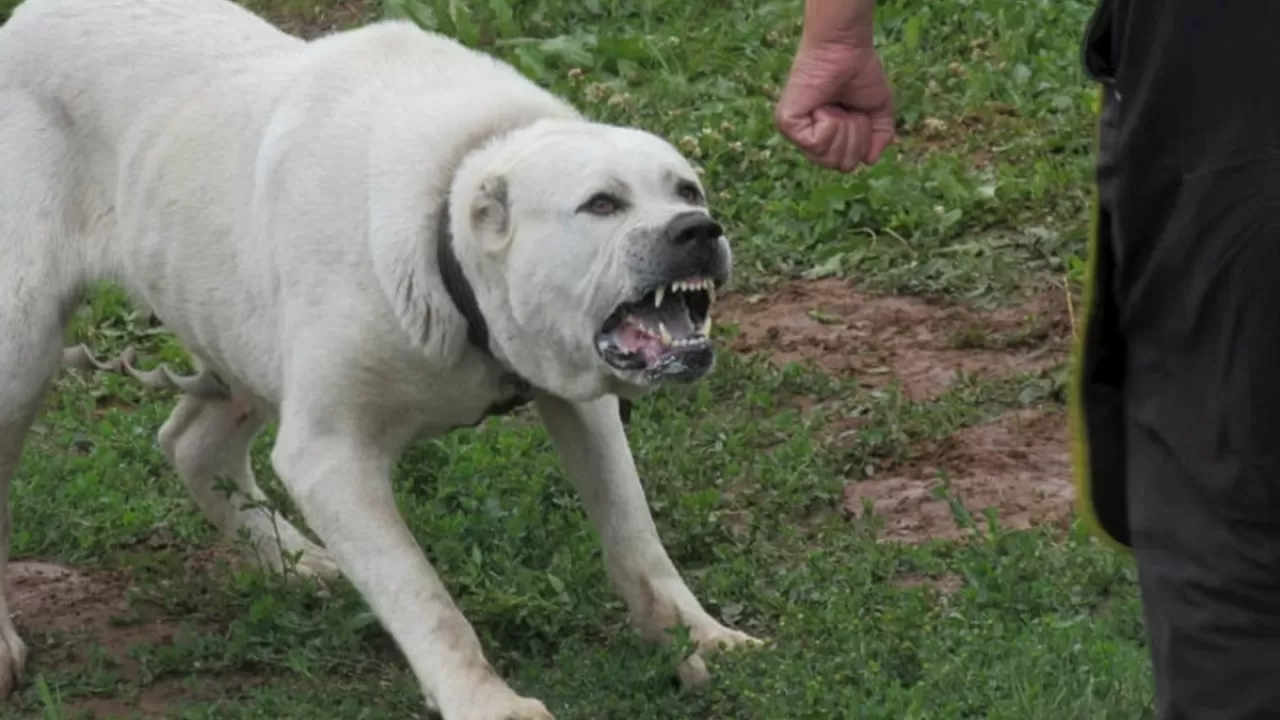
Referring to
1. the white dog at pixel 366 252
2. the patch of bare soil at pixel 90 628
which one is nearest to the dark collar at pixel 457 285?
the white dog at pixel 366 252

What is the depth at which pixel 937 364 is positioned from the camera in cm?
646

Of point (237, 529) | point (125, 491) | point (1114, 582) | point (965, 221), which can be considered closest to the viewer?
point (1114, 582)

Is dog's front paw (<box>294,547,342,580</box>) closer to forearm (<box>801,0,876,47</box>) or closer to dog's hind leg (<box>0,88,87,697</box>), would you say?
dog's hind leg (<box>0,88,87,697</box>)

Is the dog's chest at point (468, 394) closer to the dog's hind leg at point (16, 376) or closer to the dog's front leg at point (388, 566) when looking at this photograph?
the dog's front leg at point (388, 566)

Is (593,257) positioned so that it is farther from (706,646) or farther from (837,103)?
(837,103)

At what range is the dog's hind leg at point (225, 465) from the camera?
5.55 m

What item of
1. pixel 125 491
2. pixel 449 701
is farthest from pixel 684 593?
pixel 125 491

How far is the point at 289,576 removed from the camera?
534 cm

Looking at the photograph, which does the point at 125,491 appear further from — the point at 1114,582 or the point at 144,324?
the point at 1114,582

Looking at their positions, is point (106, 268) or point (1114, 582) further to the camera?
point (106, 268)

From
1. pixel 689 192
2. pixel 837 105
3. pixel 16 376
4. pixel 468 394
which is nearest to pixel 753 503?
pixel 468 394

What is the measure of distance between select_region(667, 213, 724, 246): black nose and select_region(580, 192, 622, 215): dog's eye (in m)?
0.14

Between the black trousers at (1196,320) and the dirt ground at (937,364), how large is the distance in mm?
2800

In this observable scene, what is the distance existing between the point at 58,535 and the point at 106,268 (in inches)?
36.7
